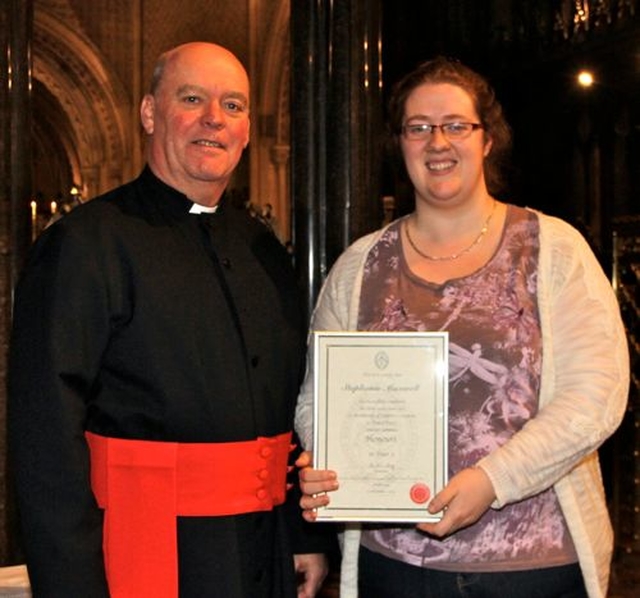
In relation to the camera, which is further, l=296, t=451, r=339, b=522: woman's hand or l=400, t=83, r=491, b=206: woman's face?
l=400, t=83, r=491, b=206: woman's face

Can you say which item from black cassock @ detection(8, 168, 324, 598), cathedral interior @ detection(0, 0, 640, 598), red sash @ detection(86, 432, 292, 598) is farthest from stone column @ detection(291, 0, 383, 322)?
red sash @ detection(86, 432, 292, 598)

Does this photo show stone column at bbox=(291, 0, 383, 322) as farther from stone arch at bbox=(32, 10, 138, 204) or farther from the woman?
stone arch at bbox=(32, 10, 138, 204)

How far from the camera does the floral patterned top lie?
237 cm

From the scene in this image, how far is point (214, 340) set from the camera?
2516 millimetres

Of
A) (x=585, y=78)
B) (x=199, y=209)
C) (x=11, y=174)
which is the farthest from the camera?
(x=585, y=78)

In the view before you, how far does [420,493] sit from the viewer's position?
90.7 inches

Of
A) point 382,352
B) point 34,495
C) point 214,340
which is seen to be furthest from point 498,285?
point 34,495

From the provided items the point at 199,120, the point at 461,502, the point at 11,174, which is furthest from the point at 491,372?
the point at 11,174

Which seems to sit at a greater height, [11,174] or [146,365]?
[11,174]

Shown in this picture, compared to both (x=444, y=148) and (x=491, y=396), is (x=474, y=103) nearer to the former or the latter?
(x=444, y=148)

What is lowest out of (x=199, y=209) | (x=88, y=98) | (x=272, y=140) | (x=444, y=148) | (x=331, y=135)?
(x=199, y=209)

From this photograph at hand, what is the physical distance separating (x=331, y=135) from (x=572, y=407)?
7.66ft

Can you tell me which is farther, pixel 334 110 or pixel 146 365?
pixel 334 110

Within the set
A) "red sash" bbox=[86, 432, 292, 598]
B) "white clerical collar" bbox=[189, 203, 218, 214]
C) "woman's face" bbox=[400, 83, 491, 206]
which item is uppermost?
"woman's face" bbox=[400, 83, 491, 206]
